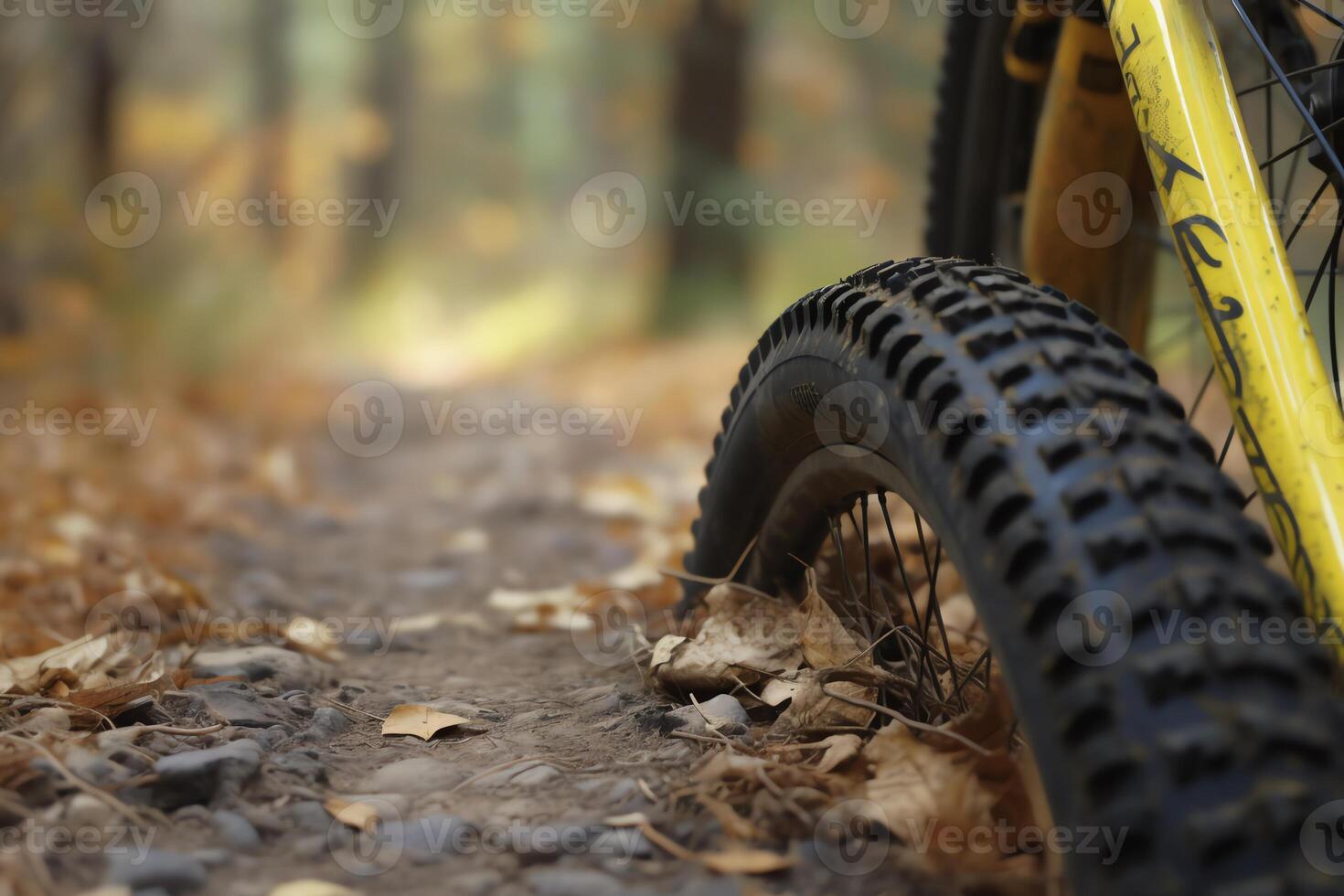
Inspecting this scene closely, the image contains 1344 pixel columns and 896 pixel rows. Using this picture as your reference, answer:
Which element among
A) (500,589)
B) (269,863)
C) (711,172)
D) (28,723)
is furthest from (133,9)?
(269,863)

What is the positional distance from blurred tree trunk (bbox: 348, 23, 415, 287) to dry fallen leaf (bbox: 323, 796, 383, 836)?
690 centimetres

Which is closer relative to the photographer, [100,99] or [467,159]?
[100,99]

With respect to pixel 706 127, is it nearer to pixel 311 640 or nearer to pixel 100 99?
pixel 100 99

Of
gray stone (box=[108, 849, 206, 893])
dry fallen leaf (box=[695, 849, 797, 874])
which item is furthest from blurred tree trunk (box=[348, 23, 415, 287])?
dry fallen leaf (box=[695, 849, 797, 874])

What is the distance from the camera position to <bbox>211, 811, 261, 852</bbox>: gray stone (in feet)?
3.18

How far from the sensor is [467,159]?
771 cm

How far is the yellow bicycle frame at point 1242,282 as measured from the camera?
0.88m

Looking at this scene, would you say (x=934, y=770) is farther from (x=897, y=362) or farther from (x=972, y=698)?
(x=897, y=362)

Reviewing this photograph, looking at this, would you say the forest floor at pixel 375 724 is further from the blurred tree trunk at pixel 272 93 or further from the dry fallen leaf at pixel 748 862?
the blurred tree trunk at pixel 272 93

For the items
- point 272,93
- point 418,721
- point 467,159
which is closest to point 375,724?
point 418,721

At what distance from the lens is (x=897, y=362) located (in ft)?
3.27

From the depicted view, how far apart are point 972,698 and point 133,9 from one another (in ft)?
18.5

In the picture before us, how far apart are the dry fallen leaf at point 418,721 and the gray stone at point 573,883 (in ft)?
1.45

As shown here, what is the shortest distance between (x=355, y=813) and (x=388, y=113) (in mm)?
7250
